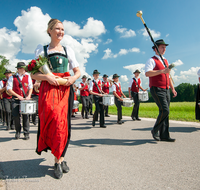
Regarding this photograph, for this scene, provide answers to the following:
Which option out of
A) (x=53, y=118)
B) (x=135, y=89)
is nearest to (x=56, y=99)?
(x=53, y=118)

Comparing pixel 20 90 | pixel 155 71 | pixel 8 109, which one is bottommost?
pixel 8 109

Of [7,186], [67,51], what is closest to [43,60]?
[67,51]

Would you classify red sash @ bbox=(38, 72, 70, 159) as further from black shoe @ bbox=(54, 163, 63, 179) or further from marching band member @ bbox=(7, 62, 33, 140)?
marching band member @ bbox=(7, 62, 33, 140)

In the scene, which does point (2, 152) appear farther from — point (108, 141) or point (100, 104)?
point (100, 104)

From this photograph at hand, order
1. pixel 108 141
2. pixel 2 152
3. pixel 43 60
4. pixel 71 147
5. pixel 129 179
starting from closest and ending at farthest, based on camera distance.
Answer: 1. pixel 129 179
2. pixel 43 60
3. pixel 2 152
4. pixel 71 147
5. pixel 108 141

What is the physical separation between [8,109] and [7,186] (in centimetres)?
618

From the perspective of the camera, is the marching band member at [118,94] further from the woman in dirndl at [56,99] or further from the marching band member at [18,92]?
the woman in dirndl at [56,99]

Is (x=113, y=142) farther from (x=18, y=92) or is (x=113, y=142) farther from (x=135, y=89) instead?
(x=135, y=89)

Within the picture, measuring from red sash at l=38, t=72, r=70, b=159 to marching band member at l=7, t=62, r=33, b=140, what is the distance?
3.10 metres

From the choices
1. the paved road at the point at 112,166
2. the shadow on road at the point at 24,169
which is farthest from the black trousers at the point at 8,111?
the shadow on road at the point at 24,169

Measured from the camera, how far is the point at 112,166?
3.08 metres

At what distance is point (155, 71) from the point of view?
4449 millimetres

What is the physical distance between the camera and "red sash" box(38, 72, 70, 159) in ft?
8.94

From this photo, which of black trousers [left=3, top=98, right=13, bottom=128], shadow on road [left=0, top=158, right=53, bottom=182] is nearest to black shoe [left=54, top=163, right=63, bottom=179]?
shadow on road [left=0, top=158, right=53, bottom=182]
